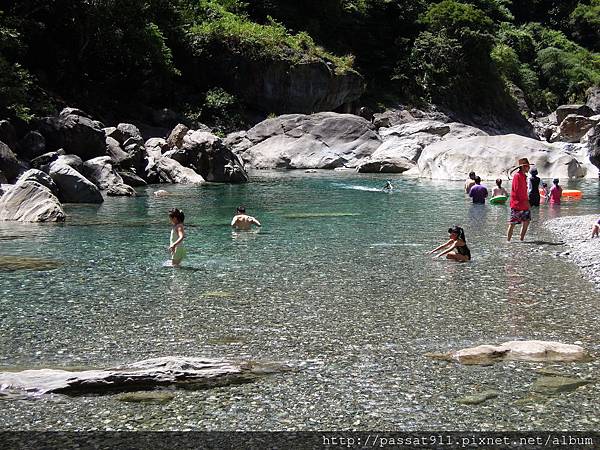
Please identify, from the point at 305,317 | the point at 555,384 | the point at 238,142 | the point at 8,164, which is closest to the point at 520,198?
the point at 305,317

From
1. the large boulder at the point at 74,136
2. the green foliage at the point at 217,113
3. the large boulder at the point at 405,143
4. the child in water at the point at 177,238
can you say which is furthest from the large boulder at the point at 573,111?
the child in water at the point at 177,238

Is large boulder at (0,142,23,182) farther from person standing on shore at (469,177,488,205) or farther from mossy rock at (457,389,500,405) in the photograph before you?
mossy rock at (457,389,500,405)

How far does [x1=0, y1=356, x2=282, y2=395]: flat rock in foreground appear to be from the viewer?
695 cm

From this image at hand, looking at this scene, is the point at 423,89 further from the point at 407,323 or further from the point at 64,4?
the point at 407,323

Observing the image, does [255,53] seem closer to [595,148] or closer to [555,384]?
[595,148]

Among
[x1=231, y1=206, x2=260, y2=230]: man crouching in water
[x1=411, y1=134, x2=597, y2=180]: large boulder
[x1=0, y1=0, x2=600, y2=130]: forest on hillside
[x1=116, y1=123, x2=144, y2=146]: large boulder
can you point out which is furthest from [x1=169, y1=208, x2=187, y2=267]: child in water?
[x1=411, y1=134, x2=597, y2=180]: large boulder

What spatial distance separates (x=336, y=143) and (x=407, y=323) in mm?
38335

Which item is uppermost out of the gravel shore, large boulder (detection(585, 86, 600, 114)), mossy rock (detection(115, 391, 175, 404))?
large boulder (detection(585, 86, 600, 114))

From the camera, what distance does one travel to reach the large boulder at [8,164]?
2648 cm

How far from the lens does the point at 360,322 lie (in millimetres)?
9625

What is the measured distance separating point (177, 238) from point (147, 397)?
7.25 m

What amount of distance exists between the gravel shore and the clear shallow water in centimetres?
37

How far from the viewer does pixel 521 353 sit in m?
7.95

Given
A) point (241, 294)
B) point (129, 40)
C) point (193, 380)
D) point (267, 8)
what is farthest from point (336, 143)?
point (193, 380)
